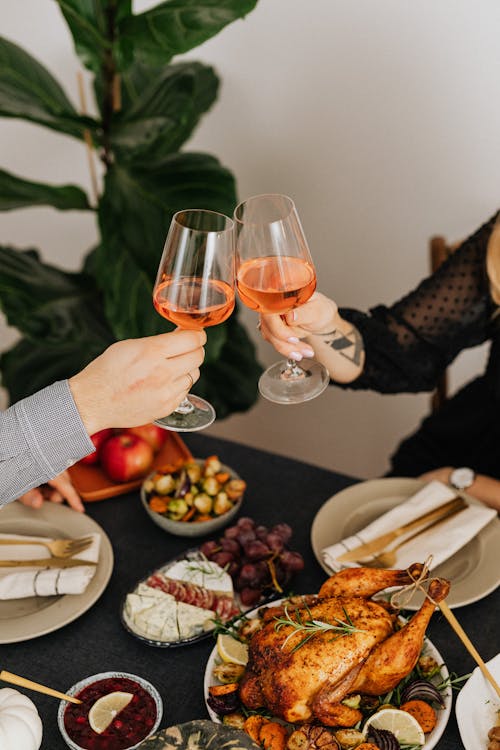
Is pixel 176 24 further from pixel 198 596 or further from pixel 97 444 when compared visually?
pixel 198 596

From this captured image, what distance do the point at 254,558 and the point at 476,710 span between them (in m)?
0.38

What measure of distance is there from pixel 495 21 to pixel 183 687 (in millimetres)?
1575

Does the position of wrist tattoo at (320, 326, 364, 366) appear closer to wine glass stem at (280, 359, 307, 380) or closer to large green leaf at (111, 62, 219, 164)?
wine glass stem at (280, 359, 307, 380)

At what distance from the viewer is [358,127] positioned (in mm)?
2104

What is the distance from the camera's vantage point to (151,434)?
5.00 feet

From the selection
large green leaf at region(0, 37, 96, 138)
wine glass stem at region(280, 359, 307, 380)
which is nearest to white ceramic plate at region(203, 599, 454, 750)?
wine glass stem at region(280, 359, 307, 380)

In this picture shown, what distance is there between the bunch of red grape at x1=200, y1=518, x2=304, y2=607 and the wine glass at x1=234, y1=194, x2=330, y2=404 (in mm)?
351

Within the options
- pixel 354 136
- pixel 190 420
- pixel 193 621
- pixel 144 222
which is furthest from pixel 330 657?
pixel 354 136

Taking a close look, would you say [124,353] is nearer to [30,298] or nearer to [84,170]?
[30,298]

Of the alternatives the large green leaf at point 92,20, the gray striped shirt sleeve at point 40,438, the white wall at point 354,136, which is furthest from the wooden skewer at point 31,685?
the white wall at point 354,136

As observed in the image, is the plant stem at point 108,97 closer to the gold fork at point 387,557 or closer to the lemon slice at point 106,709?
the gold fork at point 387,557

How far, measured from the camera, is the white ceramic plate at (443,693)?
916mm

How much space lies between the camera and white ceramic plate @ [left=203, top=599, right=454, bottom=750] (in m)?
0.92

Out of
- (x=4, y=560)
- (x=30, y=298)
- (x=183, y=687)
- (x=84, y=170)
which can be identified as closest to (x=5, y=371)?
(x=30, y=298)
